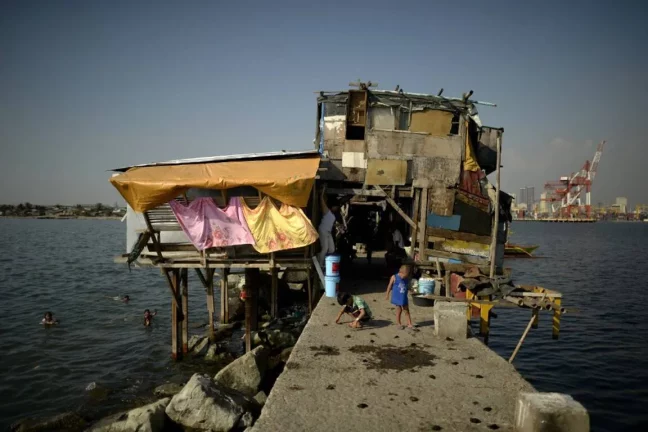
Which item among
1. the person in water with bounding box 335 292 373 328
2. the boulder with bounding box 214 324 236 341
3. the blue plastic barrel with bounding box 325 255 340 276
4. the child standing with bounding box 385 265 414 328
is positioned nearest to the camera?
the person in water with bounding box 335 292 373 328

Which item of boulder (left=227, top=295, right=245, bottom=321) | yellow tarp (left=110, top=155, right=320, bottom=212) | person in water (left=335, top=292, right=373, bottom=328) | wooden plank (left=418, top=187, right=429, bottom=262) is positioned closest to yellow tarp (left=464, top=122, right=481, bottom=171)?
wooden plank (left=418, top=187, right=429, bottom=262)

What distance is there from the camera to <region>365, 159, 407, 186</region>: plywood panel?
14.7 metres

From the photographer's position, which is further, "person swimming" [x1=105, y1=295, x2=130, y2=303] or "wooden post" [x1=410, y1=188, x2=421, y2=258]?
"person swimming" [x1=105, y1=295, x2=130, y2=303]

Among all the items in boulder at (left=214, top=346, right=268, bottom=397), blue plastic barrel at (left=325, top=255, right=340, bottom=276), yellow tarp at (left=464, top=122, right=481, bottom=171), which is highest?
yellow tarp at (left=464, top=122, right=481, bottom=171)

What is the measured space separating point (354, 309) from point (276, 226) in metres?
3.76

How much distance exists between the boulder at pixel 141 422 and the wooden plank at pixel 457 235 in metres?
9.65

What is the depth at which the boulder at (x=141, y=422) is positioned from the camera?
8445 millimetres

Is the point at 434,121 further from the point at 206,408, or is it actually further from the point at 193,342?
the point at 193,342

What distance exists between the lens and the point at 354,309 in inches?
374

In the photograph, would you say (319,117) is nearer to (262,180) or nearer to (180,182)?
(262,180)

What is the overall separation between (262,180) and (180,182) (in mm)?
2213

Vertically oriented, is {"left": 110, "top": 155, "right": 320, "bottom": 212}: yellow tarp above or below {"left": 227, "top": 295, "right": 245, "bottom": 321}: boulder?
above

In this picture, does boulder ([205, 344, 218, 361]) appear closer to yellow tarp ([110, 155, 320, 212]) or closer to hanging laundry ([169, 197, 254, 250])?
hanging laundry ([169, 197, 254, 250])

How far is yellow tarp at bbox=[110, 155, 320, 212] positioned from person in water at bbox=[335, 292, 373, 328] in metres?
3.42
